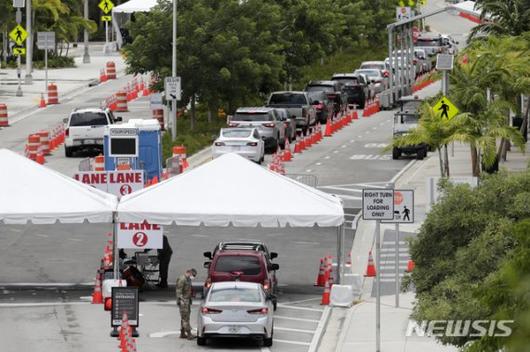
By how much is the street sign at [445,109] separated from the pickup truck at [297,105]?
18284mm

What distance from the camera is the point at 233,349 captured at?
86.4 feet

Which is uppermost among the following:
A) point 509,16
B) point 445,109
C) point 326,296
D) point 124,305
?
point 509,16

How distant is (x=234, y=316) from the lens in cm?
2608

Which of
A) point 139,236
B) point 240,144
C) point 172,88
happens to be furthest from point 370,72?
point 139,236

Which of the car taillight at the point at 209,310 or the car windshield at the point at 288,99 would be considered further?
the car windshield at the point at 288,99

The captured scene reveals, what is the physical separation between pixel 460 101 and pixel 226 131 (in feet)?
31.0

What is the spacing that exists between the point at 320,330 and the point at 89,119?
27.9 metres

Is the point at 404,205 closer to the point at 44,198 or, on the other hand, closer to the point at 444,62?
the point at 44,198

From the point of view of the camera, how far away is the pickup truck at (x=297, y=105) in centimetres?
6206

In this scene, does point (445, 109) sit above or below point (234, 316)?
above

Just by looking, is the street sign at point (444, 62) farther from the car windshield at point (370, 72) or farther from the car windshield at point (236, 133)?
the car windshield at point (370, 72)

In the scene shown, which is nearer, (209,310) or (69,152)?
(209,310)

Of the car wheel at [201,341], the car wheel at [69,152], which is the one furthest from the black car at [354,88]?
the car wheel at [201,341]

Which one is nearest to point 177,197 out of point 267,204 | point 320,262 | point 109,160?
point 267,204
